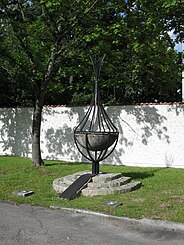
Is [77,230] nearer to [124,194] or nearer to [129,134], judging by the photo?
[124,194]

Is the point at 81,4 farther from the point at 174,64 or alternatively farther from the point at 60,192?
the point at 60,192

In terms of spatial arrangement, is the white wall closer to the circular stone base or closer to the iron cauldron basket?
the circular stone base

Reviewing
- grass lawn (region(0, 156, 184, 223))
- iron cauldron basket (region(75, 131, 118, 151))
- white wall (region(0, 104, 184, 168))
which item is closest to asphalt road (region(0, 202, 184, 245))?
grass lawn (region(0, 156, 184, 223))

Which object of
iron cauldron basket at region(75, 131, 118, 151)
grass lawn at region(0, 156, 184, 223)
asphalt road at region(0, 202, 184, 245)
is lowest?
asphalt road at region(0, 202, 184, 245)

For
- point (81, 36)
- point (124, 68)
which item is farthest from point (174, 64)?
point (81, 36)

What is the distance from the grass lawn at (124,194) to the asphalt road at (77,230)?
327 mm

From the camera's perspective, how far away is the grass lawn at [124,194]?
5.83 m

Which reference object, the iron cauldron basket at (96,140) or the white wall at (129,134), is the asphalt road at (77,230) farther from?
the white wall at (129,134)

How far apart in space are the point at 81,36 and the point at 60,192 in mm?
5531

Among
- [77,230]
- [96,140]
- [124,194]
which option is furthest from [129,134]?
[77,230]

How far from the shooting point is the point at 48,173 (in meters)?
9.84

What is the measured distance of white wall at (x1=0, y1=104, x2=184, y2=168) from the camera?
11.0 metres

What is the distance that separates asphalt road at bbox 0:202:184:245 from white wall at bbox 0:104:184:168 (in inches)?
229

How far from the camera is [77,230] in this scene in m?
4.98
